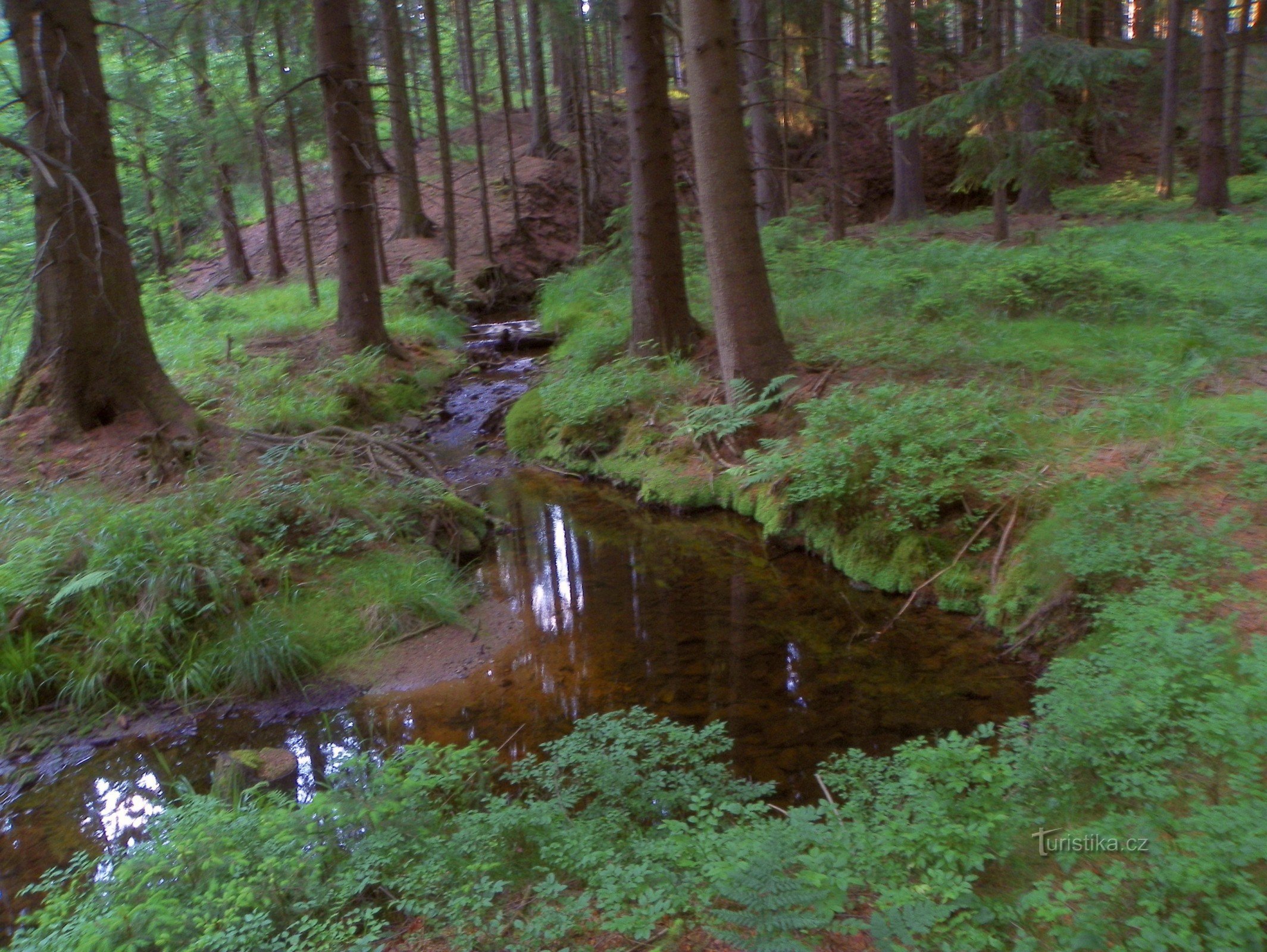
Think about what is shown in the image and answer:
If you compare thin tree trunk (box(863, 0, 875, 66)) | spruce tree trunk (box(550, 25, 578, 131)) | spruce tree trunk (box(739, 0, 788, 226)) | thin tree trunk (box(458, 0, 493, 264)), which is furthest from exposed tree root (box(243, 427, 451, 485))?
thin tree trunk (box(458, 0, 493, 264))

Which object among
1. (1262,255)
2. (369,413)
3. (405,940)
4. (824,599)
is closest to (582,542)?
(824,599)

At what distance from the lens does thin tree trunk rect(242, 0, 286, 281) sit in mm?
11836

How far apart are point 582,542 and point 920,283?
240 inches

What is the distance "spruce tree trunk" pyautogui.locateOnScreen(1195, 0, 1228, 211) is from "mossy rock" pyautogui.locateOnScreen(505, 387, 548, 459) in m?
12.0

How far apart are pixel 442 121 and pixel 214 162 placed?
829 centimetres

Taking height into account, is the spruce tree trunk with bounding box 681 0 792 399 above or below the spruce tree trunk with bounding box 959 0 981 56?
below

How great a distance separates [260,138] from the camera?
11.4m

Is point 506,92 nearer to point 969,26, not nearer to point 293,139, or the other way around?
point 293,139

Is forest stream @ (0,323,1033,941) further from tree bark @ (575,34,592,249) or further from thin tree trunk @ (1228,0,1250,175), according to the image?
thin tree trunk @ (1228,0,1250,175)

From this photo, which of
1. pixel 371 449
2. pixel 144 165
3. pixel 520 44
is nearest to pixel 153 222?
pixel 144 165

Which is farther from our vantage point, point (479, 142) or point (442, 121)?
point (479, 142)

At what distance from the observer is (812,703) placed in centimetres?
527

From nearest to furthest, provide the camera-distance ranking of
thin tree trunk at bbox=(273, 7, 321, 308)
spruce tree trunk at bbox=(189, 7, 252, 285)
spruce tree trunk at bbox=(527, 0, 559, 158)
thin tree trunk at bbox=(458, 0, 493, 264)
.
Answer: spruce tree trunk at bbox=(189, 7, 252, 285), thin tree trunk at bbox=(273, 7, 321, 308), thin tree trunk at bbox=(458, 0, 493, 264), spruce tree trunk at bbox=(527, 0, 559, 158)

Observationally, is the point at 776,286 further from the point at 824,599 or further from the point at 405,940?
the point at 405,940
